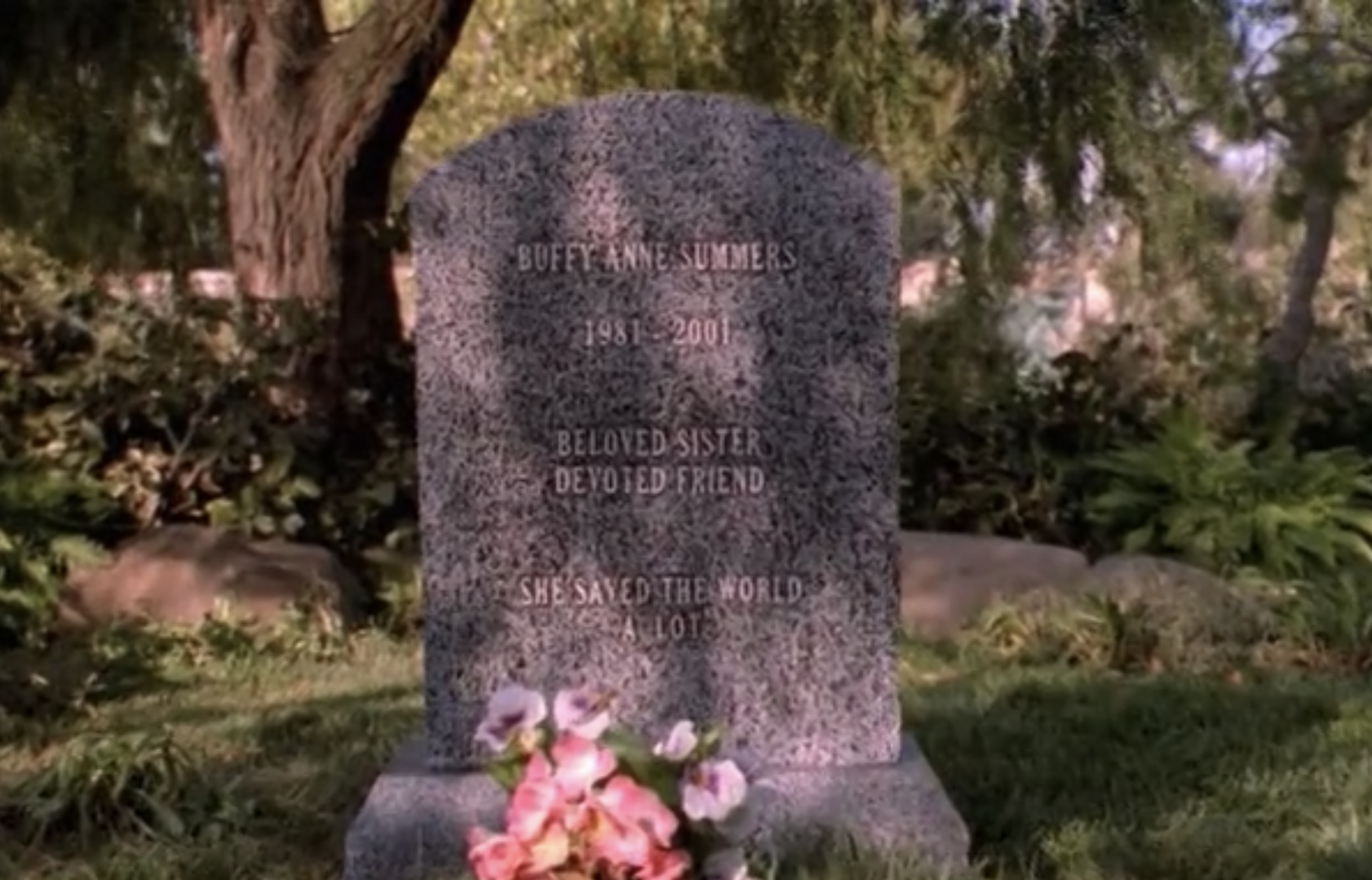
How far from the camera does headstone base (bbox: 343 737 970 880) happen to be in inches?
214

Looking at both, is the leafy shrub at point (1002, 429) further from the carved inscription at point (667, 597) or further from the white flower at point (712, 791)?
the white flower at point (712, 791)

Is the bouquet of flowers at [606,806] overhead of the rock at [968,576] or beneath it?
overhead

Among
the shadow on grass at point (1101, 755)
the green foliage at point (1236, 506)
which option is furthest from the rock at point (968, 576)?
the shadow on grass at point (1101, 755)

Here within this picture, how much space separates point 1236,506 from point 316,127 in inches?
180

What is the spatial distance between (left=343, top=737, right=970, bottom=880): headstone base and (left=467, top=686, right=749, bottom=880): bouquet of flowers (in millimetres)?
1116

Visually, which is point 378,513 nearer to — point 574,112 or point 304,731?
point 304,731

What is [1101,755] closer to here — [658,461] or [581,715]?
[658,461]

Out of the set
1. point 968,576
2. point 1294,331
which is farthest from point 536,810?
point 1294,331

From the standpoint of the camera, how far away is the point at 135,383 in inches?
427

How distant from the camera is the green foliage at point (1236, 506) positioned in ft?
34.9

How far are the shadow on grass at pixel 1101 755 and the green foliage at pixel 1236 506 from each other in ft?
8.37

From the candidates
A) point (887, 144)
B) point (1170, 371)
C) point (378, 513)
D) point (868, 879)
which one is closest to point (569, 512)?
point (868, 879)

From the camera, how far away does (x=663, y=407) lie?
19.0 ft

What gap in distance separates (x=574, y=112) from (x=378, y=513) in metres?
5.40
